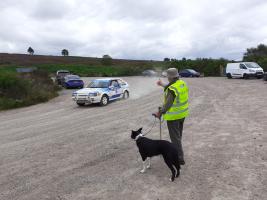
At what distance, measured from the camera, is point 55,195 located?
4949 millimetres

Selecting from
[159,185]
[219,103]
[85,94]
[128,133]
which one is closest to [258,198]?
[159,185]

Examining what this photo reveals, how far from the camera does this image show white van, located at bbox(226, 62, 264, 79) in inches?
1225

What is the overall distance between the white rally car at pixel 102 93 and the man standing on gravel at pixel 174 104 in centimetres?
1067

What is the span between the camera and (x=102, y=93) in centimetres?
1656

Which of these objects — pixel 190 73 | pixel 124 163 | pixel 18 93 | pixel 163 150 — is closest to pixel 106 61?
pixel 190 73

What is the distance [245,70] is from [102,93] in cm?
2087

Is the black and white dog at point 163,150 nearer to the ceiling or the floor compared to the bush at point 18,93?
nearer to the ceiling

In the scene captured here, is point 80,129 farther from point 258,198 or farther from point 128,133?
point 258,198

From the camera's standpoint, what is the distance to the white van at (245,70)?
102 feet

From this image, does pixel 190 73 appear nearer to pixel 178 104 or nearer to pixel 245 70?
pixel 245 70

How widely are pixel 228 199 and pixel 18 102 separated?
1699cm

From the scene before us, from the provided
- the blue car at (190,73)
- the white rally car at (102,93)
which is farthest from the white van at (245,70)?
the white rally car at (102,93)

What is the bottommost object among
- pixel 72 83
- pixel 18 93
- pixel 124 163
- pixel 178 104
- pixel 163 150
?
pixel 72 83

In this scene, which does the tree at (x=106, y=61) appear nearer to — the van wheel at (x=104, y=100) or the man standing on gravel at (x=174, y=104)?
the van wheel at (x=104, y=100)
